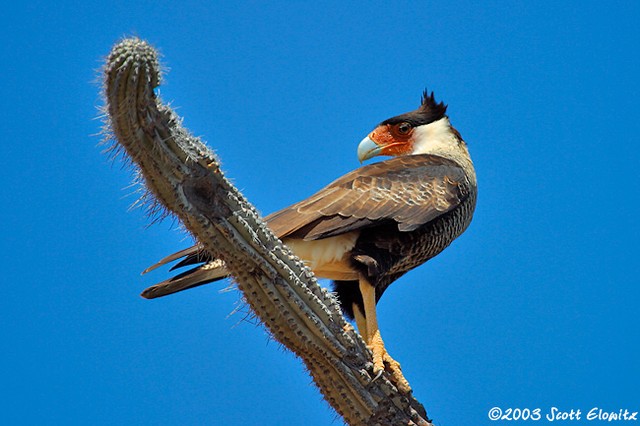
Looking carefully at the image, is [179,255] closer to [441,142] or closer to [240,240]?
[240,240]

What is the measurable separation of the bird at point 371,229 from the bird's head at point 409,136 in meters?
0.55

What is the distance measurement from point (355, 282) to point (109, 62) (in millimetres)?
3205

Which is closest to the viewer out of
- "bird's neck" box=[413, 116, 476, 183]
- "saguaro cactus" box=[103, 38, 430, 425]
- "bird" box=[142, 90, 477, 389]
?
"saguaro cactus" box=[103, 38, 430, 425]

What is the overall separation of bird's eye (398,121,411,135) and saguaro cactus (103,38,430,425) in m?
2.77

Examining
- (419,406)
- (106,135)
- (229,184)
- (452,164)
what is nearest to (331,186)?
(452,164)

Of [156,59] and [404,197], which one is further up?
[404,197]

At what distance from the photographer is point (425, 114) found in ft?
24.2

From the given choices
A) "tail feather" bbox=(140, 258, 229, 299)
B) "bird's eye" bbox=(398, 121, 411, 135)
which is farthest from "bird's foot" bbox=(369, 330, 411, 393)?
"bird's eye" bbox=(398, 121, 411, 135)

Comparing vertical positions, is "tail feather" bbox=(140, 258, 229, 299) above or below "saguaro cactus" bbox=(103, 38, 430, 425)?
above

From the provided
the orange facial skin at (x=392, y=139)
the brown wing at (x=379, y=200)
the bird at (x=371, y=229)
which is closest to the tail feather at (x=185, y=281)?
the bird at (x=371, y=229)

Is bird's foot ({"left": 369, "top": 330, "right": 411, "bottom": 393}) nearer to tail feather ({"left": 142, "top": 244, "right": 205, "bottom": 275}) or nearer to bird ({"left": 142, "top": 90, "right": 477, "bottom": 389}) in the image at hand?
bird ({"left": 142, "top": 90, "right": 477, "bottom": 389})

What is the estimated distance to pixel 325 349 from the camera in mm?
4543

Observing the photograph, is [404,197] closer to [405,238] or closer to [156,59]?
[405,238]

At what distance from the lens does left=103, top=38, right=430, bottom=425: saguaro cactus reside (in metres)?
3.50
